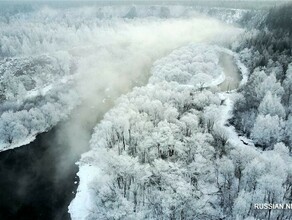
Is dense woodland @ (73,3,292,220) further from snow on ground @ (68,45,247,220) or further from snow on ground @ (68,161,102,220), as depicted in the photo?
snow on ground @ (68,161,102,220)

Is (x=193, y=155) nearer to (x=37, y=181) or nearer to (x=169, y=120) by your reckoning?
(x=169, y=120)

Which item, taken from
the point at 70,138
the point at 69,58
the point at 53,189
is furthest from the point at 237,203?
the point at 69,58

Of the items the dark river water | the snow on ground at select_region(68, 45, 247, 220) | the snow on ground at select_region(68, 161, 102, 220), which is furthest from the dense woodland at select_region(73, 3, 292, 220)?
the dark river water

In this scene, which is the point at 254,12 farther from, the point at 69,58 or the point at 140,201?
the point at 140,201

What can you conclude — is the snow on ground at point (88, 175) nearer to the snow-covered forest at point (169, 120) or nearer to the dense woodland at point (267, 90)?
the snow-covered forest at point (169, 120)

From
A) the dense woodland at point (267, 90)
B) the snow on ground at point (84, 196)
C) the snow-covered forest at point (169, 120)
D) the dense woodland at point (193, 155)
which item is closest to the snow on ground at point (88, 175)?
the snow on ground at point (84, 196)
